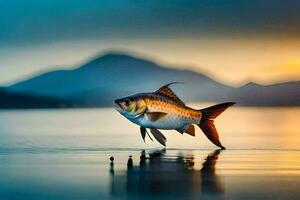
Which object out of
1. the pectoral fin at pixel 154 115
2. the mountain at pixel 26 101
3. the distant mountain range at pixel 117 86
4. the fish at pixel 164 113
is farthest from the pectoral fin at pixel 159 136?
the mountain at pixel 26 101

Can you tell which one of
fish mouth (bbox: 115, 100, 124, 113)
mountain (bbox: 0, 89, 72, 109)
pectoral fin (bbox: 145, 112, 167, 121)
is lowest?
pectoral fin (bbox: 145, 112, 167, 121)

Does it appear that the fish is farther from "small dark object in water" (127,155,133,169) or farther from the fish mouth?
"small dark object in water" (127,155,133,169)

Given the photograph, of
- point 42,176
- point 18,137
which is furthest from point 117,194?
point 18,137

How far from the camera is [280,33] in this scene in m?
3.75

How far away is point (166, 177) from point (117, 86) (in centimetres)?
83

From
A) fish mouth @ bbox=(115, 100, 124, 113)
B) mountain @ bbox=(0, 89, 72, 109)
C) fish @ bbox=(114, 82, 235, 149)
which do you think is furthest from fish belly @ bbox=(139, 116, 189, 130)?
mountain @ bbox=(0, 89, 72, 109)

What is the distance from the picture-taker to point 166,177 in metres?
3.07

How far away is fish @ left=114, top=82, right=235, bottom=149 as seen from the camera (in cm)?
344

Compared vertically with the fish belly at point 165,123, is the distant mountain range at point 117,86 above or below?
above

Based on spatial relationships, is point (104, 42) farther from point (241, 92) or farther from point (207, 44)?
point (241, 92)

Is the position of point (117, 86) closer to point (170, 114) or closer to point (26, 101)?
point (170, 114)

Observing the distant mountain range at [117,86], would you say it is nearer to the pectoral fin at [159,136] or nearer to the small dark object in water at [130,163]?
the pectoral fin at [159,136]

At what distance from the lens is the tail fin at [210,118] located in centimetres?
352

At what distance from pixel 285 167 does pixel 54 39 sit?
1424mm
